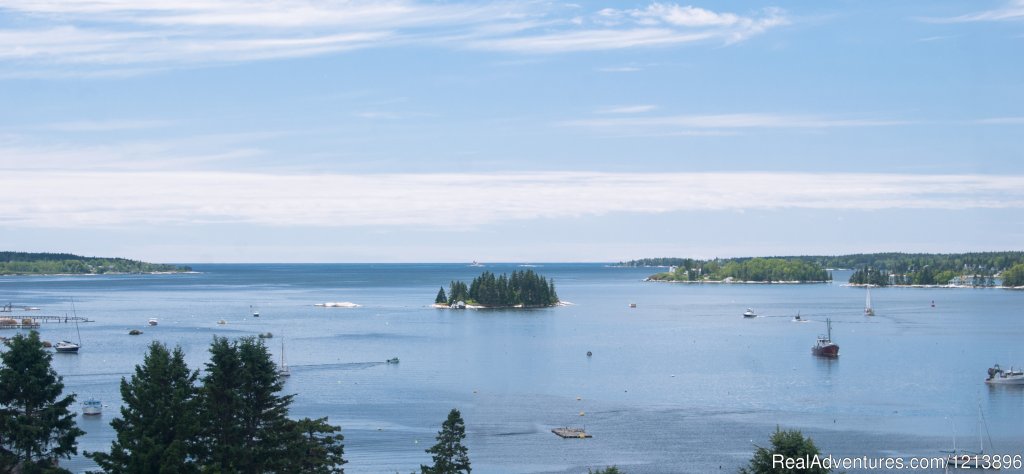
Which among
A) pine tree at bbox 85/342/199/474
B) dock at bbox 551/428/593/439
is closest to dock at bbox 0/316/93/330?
dock at bbox 551/428/593/439

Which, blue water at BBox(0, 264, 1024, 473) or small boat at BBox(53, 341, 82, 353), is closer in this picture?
blue water at BBox(0, 264, 1024, 473)

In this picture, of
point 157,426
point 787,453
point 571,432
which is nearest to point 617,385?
point 571,432

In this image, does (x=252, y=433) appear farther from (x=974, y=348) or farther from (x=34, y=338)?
(x=974, y=348)

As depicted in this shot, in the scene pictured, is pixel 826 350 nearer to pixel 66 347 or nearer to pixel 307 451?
pixel 66 347

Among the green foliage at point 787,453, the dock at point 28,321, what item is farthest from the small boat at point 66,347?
the green foliage at point 787,453

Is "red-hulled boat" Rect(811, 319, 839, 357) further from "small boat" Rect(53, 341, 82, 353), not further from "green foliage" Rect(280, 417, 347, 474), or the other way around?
"green foliage" Rect(280, 417, 347, 474)

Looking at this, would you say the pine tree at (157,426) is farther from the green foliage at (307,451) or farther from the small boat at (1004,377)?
the small boat at (1004,377)
